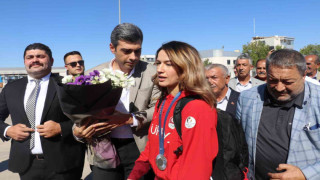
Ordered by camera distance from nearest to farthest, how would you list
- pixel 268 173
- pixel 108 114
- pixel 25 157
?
1. pixel 268 173
2. pixel 108 114
3. pixel 25 157

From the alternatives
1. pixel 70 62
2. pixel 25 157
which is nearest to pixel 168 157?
pixel 25 157

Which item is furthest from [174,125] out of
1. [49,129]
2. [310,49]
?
[310,49]

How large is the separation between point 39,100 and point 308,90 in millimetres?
2844

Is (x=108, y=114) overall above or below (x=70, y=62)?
below

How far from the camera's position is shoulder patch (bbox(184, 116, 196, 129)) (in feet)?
5.35

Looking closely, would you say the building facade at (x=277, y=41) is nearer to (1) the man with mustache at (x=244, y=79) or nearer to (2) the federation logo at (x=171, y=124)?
(1) the man with mustache at (x=244, y=79)

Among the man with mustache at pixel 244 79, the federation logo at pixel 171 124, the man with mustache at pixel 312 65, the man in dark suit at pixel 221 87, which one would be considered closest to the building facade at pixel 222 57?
the man with mustache at pixel 312 65

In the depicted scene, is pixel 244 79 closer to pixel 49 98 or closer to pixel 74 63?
pixel 74 63

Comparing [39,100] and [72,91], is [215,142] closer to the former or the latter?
[72,91]

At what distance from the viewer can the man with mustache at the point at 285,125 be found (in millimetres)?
1984

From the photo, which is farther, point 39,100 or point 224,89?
point 224,89

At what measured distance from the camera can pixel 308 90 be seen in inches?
83.7

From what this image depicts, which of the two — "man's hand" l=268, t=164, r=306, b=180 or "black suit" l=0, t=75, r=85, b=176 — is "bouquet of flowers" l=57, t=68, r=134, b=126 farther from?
"man's hand" l=268, t=164, r=306, b=180

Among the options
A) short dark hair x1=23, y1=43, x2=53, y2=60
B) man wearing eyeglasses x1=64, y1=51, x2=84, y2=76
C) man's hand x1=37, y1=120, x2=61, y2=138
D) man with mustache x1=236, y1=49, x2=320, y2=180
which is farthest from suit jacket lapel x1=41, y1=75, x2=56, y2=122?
man wearing eyeglasses x1=64, y1=51, x2=84, y2=76
